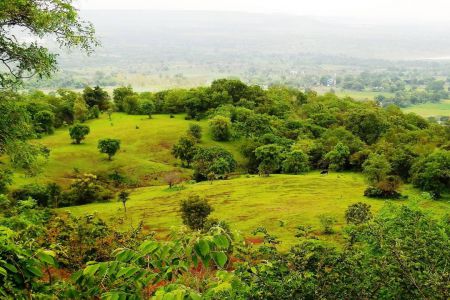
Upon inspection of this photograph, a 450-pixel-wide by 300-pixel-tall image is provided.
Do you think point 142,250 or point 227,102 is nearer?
point 142,250

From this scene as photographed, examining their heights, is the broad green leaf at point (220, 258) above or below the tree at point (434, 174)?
above

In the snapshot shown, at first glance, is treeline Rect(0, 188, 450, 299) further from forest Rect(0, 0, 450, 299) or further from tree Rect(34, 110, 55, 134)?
tree Rect(34, 110, 55, 134)

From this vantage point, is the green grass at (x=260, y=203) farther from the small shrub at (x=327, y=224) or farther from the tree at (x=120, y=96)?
the tree at (x=120, y=96)

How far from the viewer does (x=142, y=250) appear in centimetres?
479

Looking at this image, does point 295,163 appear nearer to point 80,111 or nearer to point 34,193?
point 34,193

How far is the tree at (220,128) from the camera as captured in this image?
88188 millimetres

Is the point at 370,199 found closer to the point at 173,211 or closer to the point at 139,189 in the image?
the point at 173,211

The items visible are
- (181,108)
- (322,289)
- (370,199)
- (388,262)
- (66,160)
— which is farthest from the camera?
(181,108)

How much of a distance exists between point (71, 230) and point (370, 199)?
41200 mm

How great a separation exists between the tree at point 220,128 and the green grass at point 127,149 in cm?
156

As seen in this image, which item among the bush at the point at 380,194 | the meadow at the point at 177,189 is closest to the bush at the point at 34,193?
the meadow at the point at 177,189

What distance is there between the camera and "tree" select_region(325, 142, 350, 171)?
7344cm

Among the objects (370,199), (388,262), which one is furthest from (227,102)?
(388,262)

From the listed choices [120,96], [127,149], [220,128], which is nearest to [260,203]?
[220,128]
